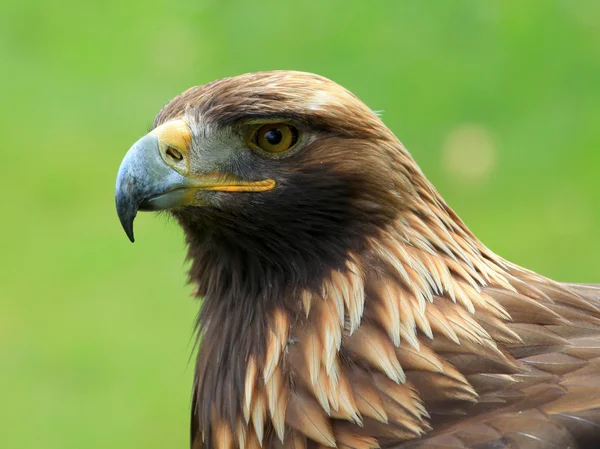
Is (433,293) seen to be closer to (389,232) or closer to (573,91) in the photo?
(389,232)

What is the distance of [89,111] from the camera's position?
750 cm

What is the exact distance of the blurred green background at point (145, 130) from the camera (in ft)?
19.1

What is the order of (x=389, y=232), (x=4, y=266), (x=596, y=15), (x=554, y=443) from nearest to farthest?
1. (x=554, y=443)
2. (x=389, y=232)
3. (x=4, y=266)
4. (x=596, y=15)

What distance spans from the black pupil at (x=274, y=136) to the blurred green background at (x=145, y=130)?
311 cm

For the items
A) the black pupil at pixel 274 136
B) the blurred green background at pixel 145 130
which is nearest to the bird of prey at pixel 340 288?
the black pupil at pixel 274 136

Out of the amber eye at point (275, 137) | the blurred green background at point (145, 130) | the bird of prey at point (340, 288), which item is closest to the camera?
the bird of prey at point (340, 288)

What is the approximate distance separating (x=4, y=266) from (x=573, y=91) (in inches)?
155

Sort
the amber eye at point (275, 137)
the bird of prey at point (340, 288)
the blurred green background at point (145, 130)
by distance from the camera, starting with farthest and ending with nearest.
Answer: the blurred green background at point (145, 130) < the amber eye at point (275, 137) < the bird of prey at point (340, 288)

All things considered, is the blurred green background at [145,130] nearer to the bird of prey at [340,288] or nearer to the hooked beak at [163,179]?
the bird of prey at [340,288]

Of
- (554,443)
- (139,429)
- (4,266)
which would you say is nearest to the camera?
(554,443)

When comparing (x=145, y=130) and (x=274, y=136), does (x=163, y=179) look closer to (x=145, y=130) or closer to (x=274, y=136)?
(x=274, y=136)

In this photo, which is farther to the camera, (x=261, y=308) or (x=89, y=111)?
(x=89, y=111)

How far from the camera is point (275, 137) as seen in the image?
2.75 meters

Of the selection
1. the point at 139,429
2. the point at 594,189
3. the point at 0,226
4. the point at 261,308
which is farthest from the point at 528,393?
the point at 0,226
